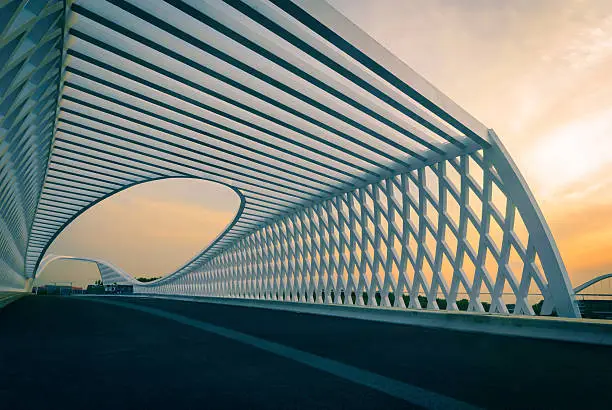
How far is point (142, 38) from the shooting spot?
11.6 meters

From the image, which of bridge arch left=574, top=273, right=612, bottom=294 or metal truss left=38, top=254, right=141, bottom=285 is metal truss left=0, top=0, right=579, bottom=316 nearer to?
bridge arch left=574, top=273, right=612, bottom=294

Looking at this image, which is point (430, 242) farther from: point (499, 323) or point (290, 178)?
point (499, 323)

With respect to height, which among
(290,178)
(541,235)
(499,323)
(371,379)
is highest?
(290,178)

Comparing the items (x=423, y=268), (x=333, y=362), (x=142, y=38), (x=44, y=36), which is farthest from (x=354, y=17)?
(x=423, y=268)

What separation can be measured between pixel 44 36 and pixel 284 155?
498 inches

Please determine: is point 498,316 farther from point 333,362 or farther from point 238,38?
point 238,38

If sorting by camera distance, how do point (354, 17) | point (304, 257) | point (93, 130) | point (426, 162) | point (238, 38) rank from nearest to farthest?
point (238, 38) < point (354, 17) < point (93, 130) < point (426, 162) < point (304, 257)

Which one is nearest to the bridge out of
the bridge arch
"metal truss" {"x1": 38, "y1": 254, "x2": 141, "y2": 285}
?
the bridge arch

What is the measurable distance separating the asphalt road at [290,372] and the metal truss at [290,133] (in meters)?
5.76

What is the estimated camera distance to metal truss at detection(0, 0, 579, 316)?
38.2 ft

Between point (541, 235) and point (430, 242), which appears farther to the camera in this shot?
point (430, 242)

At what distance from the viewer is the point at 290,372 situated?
5.18 m

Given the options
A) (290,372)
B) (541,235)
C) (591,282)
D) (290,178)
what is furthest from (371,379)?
(591,282)

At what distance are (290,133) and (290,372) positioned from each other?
580 inches
